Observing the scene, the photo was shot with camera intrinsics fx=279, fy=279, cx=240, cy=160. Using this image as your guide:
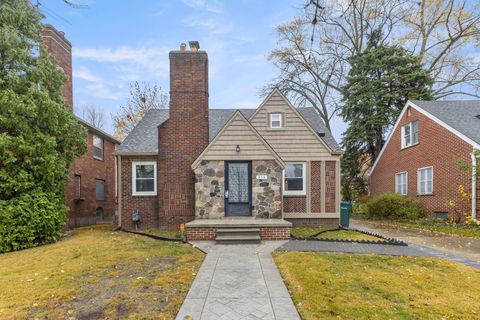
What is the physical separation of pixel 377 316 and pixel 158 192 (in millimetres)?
8753

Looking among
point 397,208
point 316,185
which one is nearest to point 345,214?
point 316,185

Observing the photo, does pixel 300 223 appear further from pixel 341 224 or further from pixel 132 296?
pixel 132 296

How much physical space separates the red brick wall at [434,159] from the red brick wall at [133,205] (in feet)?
43.7

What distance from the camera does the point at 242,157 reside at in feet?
33.8

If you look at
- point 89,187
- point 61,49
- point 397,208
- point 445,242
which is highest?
point 61,49

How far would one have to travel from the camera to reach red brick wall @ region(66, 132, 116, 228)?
1372 cm

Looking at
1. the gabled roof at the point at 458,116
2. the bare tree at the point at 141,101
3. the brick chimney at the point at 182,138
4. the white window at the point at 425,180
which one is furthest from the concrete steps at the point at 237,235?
the bare tree at the point at 141,101

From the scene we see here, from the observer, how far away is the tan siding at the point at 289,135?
38.7 feet

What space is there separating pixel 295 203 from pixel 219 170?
12.3 ft

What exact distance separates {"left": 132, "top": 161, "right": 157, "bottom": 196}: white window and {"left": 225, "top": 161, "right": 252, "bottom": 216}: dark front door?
3.22 m

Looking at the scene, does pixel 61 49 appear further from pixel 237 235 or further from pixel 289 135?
pixel 237 235

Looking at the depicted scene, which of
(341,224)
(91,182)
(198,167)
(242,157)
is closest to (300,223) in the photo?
(341,224)

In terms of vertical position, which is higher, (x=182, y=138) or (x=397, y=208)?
(x=182, y=138)

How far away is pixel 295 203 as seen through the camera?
38.7 feet
